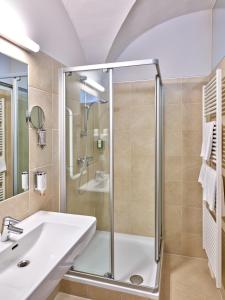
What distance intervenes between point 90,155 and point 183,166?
1.15 m

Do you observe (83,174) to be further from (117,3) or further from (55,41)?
(117,3)

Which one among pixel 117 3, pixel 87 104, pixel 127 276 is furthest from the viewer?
pixel 87 104

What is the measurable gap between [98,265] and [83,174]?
88 cm

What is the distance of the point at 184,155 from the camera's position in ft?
8.24

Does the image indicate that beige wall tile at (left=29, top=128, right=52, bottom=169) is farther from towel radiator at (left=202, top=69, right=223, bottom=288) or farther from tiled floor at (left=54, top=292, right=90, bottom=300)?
towel radiator at (left=202, top=69, right=223, bottom=288)

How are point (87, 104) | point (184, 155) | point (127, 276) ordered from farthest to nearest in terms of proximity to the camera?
point (184, 155) → point (87, 104) → point (127, 276)

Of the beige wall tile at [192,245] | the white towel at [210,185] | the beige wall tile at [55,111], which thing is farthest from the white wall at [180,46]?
the beige wall tile at [192,245]

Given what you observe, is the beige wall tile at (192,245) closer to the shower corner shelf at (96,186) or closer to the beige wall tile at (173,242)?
the beige wall tile at (173,242)

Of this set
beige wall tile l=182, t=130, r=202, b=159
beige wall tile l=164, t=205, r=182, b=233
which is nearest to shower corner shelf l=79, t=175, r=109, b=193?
Answer: beige wall tile l=164, t=205, r=182, b=233

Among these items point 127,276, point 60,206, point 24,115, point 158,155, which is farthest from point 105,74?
point 127,276

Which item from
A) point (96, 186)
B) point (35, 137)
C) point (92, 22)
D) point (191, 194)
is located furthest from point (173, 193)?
point (92, 22)

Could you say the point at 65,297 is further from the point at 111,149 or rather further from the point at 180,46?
the point at 180,46

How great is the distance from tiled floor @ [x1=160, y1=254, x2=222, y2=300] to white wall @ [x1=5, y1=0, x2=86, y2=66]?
7.94 ft

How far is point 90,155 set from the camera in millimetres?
2162
